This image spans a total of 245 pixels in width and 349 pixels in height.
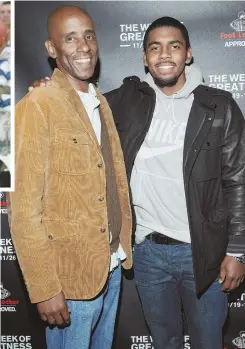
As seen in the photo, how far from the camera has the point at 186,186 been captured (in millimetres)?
2053

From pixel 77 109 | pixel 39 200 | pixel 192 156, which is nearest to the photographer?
pixel 39 200

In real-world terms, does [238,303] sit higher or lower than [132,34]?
lower

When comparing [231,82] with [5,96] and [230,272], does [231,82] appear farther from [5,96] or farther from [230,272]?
[5,96]

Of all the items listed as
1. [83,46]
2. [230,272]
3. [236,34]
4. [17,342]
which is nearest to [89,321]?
[230,272]

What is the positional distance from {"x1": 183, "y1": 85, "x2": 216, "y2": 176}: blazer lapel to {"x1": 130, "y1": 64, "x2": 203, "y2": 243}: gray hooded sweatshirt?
3 cm

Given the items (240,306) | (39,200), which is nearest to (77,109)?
(39,200)

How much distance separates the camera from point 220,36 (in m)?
2.71

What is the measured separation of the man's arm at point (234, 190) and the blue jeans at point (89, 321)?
1.76 ft

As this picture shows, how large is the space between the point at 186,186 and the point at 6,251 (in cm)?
140

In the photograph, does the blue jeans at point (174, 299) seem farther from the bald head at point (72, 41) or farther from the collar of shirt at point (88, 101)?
the bald head at point (72, 41)

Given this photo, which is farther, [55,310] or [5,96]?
[5,96]

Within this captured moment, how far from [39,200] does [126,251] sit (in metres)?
0.59

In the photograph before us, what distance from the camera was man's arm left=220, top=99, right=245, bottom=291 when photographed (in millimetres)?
2107

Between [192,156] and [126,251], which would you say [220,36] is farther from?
[126,251]
